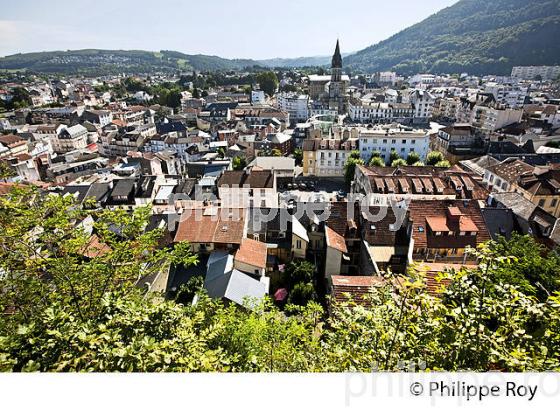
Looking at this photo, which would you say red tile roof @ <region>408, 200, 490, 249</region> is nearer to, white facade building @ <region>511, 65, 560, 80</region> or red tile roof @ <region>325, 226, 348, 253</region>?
red tile roof @ <region>325, 226, 348, 253</region>

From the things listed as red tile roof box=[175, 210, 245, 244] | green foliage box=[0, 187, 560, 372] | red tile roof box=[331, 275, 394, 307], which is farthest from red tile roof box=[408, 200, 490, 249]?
green foliage box=[0, 187, 560, 372]

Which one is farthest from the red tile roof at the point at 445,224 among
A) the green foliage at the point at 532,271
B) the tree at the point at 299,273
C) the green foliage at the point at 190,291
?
the green foliage at the point at 190,291

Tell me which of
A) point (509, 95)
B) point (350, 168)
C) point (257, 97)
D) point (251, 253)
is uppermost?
point (509, 95)

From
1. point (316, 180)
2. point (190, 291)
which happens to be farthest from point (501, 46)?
point (190, 291)

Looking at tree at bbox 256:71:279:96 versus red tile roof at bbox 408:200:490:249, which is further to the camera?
tree at bbox 256:71:279:96

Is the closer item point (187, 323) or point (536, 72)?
point (187, 323)

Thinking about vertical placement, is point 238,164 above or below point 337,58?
below

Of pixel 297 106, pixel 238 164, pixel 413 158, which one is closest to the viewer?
pixel 413 158

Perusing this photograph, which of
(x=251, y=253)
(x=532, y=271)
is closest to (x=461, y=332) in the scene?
(x=532, y=271)

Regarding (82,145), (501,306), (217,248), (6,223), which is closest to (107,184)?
(217,248)

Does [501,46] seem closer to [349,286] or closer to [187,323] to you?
[349,286]

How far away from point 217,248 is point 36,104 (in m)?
111

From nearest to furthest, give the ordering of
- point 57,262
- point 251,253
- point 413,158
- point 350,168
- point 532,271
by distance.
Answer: point 57,262 → point 532,271 → point 251,253 → point 350,168 → point 413,158

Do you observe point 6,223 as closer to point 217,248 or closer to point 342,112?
point 217,248
